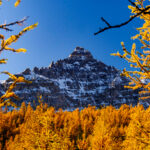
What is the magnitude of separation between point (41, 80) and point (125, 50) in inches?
7351

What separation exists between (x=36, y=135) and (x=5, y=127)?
6.30 m

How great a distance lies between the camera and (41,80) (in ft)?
616

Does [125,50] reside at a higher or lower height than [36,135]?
higher

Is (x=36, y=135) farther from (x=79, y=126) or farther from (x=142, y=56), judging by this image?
(x=79, y=126)

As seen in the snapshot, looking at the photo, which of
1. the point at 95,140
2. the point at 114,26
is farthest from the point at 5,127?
the point at 114,26

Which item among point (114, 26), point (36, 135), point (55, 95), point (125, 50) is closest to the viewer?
point (114, 26)

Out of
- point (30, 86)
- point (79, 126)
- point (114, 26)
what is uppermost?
point (30, 86)

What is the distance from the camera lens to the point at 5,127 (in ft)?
34.2

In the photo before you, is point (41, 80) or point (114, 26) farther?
point (41, 80)

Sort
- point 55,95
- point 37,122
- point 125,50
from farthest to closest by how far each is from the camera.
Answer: point 55,95 → point 37,122 → point 125,50

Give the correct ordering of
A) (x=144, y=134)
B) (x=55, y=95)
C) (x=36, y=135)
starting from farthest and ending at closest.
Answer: (x=55, y=95), (x=144, y=134), (x=36, y=135)

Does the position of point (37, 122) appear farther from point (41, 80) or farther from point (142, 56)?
point (41, 80)

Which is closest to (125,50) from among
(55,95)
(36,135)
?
(36,135)

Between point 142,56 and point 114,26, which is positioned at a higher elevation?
point 142,56
